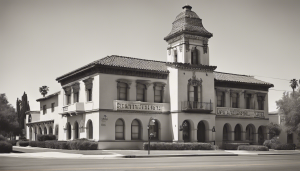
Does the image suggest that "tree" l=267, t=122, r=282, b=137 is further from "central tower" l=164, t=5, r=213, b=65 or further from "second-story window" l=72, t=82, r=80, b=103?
"second-story window" l=72, t=82, r=80, b=103

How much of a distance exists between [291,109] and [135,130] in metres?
20.7

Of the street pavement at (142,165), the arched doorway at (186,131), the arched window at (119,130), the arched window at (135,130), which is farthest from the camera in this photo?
the arched doorway at (186,131)

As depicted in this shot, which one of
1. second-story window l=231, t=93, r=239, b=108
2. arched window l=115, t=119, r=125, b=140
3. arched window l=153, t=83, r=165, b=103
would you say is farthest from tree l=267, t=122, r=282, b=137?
arched window l=115, t=119, r=125, b=140

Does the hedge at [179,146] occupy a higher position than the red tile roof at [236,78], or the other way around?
the red tile roof at [236,78]

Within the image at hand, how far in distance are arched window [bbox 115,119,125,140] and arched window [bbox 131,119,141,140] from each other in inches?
51.3

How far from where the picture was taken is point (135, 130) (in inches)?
1640

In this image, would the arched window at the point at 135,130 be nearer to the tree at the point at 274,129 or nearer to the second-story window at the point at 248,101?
the second-story window at the point at 248,101

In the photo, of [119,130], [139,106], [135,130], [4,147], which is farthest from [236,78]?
[4,147]

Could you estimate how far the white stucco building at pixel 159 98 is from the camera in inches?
1566

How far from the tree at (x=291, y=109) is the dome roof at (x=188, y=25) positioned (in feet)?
46.0

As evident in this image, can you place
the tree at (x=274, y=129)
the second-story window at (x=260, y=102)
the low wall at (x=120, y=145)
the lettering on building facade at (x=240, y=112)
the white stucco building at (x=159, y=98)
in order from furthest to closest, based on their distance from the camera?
the second-story window at (x=260, y=102), the tree at (x=274, y=129), the lettering on building facade at (x=240, y=112), the white stucco building at (x=159, y=98), the low wall at (x=120, y=145)

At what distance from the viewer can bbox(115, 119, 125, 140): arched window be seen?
1585 inches

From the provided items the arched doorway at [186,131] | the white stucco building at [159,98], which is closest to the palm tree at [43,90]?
the white stucco building at [159,98]

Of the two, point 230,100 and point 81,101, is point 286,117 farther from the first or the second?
point 81,101
